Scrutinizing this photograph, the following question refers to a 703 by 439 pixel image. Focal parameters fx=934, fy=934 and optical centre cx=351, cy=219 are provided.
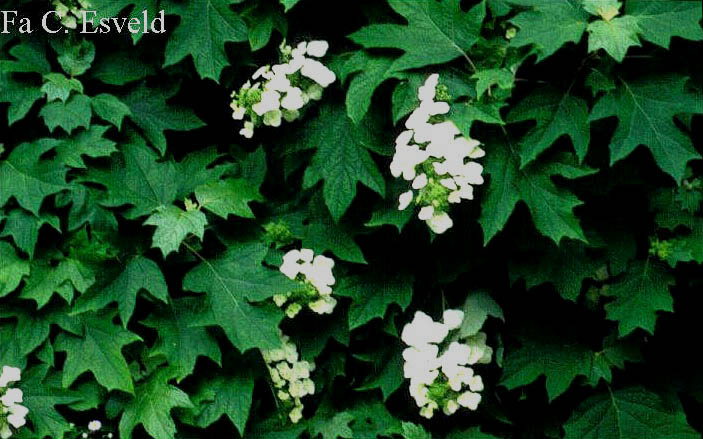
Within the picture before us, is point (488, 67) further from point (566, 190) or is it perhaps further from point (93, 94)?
point (93, 94)

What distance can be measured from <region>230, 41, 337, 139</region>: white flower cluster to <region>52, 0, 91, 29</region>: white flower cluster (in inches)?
27.2

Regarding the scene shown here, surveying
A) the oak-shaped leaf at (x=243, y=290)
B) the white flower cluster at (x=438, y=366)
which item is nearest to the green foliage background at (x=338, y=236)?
the oak-shaped leaf at (x=243, y=290)

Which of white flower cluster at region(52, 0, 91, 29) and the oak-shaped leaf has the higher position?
white flower cluster at region(52, 0, 91, 29)

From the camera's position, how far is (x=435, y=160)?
2.76 metres

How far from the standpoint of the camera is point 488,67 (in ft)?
9.52

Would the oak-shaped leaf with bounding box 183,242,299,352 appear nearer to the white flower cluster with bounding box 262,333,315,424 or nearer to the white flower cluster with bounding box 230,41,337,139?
the white flower cluster with bounding box 262,333,315,424

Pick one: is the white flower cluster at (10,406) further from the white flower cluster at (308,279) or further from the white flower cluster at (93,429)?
the white flower cluster at (308,279)

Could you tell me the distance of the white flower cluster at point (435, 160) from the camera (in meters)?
2.71

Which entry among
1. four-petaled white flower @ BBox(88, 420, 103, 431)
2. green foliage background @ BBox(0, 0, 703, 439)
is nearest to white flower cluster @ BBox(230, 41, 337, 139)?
green foliage background @ BBox(0, 0, 703, 439)

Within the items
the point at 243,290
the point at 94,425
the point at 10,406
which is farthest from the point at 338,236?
the point at 10,406

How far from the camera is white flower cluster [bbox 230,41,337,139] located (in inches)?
120

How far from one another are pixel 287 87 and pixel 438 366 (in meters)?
1.02

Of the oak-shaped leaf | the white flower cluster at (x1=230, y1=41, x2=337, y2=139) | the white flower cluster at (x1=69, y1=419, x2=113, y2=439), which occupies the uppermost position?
the white flower cluster at (x1=230, y1=41, x2=337, y2=139)

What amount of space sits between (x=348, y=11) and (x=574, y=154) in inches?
37.9
